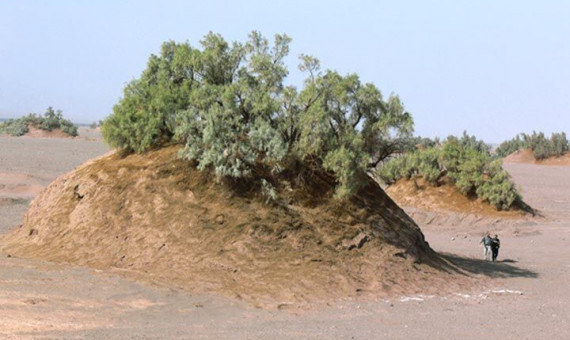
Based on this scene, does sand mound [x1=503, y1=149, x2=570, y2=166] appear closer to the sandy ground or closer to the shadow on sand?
the shadow on sand

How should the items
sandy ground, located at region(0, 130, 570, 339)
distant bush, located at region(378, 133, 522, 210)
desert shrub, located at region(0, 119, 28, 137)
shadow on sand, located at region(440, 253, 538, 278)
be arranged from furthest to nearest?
desert shrub, located at region(0, 119, 28, 137), distant bush, located at region(378, 133, 522, 210), shadow on sand, located at region(440, 253, 538, 278), sandy ground, located at region(0, 130, 570, 339)

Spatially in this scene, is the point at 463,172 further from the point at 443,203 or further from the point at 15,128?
the point at 15,128

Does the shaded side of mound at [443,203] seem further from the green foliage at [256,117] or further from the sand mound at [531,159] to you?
the sand mound at [531,159]

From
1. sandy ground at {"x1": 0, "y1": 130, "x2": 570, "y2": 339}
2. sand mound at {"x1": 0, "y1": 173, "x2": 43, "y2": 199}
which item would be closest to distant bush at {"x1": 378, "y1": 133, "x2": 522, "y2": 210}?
sandy ground at {"x1": 0, "y1": 130, "x2": 570, "y2": 339}

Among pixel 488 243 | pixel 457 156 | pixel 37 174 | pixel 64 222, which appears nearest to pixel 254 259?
pixel 64 222

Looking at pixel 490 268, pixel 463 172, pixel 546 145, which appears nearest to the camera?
pixel 490 268

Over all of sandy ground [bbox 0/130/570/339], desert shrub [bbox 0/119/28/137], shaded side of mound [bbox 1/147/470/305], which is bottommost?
sandy ground [bbox 0/130/570/339]

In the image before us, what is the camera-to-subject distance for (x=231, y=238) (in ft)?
57.8

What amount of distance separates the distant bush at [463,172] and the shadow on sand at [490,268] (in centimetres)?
1083

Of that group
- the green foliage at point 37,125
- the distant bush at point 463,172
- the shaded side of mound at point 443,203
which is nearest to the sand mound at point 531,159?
the distant bush at point 463,172

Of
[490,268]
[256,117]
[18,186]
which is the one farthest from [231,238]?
[18,186]

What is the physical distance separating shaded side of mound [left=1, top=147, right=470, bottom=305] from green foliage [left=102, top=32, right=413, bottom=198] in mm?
710

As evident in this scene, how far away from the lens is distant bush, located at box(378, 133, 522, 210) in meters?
35.3

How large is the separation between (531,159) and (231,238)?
60777mm
